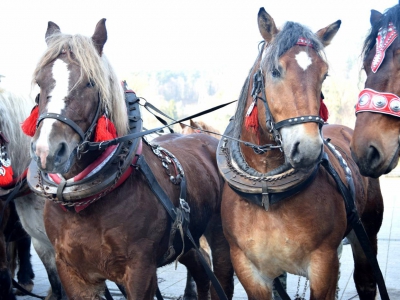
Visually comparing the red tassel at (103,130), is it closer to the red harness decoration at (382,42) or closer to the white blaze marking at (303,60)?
the white blaze marking at (303,60)

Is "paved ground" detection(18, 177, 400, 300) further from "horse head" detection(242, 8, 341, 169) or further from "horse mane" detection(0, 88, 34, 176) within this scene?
"horse head" detection(242, 8, 341, 169)

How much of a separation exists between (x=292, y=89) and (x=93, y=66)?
41.2 inches

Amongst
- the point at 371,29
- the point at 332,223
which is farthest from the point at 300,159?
the point at 371,29

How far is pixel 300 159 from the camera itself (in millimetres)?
2498

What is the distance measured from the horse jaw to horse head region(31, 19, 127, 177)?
3.30 ft

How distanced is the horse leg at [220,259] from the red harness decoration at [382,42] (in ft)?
6.08

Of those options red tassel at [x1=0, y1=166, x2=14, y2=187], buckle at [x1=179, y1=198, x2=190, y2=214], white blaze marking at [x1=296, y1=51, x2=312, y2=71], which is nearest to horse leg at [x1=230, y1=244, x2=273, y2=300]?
buckle at [x1=179, y1=198, x2=190, y2=214]

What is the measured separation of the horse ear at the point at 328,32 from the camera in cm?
296

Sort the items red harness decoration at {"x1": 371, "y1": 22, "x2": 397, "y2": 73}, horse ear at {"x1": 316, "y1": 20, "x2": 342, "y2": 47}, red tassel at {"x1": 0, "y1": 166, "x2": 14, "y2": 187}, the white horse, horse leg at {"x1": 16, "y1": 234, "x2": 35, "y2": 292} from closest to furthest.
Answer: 1. red harness decoration at {"x1": 371, "y1": 22, "x2": 397, "y2": 73}
2. horse ear at {"x1": 316, "y1": 20, "x2": 342, "y2": 47}
3. red tassel at {"x1": 0, "y1": 166, "x2": 14, "y2": 187}
4. the white horse
5. horse leg at {"x1": 16, "y1": 234, "x2": 35, "y2": 292}

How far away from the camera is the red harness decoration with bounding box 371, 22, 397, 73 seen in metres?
2.62

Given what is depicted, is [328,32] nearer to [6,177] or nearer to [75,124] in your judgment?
[75,124]

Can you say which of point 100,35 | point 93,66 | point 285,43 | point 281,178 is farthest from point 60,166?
point 285,43

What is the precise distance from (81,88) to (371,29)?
155 centimetres

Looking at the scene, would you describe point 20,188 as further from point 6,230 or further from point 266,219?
point 266,219
